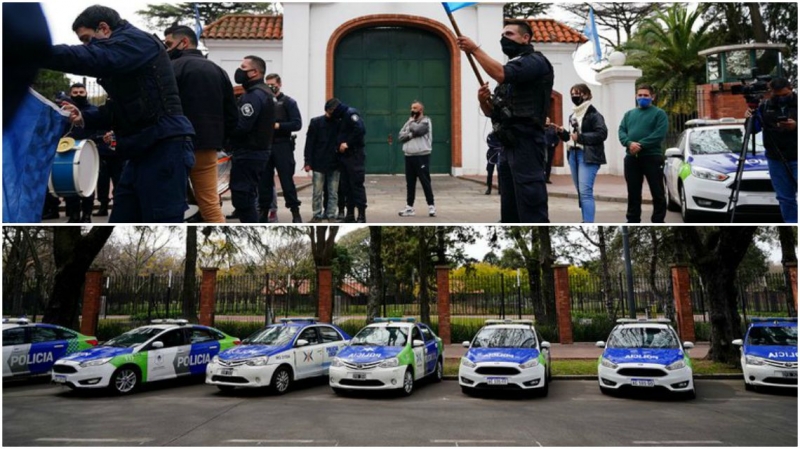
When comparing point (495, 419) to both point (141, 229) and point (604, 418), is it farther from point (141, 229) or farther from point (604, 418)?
point (141, 229)

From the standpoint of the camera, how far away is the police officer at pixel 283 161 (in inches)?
259

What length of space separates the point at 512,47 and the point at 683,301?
398 inches

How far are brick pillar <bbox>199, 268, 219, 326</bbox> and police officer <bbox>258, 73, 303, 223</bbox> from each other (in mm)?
5605

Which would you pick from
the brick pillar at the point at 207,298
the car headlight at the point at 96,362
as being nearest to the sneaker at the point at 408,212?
the car headlight at the point at 96,362

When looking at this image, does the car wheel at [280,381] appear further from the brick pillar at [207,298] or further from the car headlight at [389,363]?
the brick pillar at [207,298]

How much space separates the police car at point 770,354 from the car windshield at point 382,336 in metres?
4.71

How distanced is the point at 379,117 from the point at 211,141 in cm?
880

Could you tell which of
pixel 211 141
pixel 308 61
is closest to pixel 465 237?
pixel 211 141

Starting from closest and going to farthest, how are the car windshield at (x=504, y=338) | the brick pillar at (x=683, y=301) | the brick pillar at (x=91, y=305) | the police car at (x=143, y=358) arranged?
the police car at (x=143, y=358), the car windshield at (x=504, y=338), the brick pillar at (x=91, y=305), the brick pillar at (x=683, y=301)

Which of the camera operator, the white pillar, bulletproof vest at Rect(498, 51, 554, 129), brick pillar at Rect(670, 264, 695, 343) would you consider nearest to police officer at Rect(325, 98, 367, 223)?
bulletproof vest at Rect(498, 51, 554, 129)

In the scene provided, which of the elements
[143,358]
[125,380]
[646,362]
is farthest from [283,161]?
[646,362]

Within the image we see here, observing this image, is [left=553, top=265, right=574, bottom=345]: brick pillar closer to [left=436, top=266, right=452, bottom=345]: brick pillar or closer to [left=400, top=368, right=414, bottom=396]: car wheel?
[left=436, top=266, right=452, bottom=345]: brick pillar

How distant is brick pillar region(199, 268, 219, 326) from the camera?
39.3ft

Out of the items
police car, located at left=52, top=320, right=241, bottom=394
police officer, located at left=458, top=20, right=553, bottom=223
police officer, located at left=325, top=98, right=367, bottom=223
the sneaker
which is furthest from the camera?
police car, located at left=52, top=320, right=241, bottom=394
